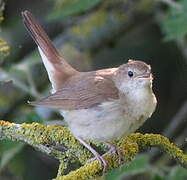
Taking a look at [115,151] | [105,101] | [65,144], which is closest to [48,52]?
[105,101]

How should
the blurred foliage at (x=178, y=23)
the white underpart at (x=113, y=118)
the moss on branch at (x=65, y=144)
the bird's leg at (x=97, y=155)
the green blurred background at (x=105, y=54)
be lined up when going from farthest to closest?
the green blurred background at (x=105, y=54) → the blurred foliage at (x=178, y=23) → the white underpart at (x=113, y=118) → the moss on branch at (x=65, y=144) → the bird's leg at (x=97, y=155)

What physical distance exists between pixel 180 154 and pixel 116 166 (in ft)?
1.24

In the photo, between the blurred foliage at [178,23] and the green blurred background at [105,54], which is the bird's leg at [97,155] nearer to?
the blurred foliage at [178,23]

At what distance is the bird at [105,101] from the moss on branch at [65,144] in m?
0.11

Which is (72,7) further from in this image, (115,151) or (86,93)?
(115,151)

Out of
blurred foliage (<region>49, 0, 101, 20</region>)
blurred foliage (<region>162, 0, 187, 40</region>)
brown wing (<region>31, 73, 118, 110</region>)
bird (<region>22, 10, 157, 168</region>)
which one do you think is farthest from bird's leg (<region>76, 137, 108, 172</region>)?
blurred foliage (<region>49, 0, 101, 20</region>)

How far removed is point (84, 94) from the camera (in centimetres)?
414

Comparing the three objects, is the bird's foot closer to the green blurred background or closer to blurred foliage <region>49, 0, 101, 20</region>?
blurred foliage <region>49, 0, 101, 20</region>

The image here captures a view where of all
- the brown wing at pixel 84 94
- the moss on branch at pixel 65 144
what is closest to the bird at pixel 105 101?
the brown wing at pixel 84 94

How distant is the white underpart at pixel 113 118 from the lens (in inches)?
151

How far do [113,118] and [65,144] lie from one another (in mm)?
387

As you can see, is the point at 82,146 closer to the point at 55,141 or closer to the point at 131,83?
the point at 55,141

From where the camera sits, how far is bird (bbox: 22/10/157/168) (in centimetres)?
387

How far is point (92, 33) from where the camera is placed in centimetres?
609
